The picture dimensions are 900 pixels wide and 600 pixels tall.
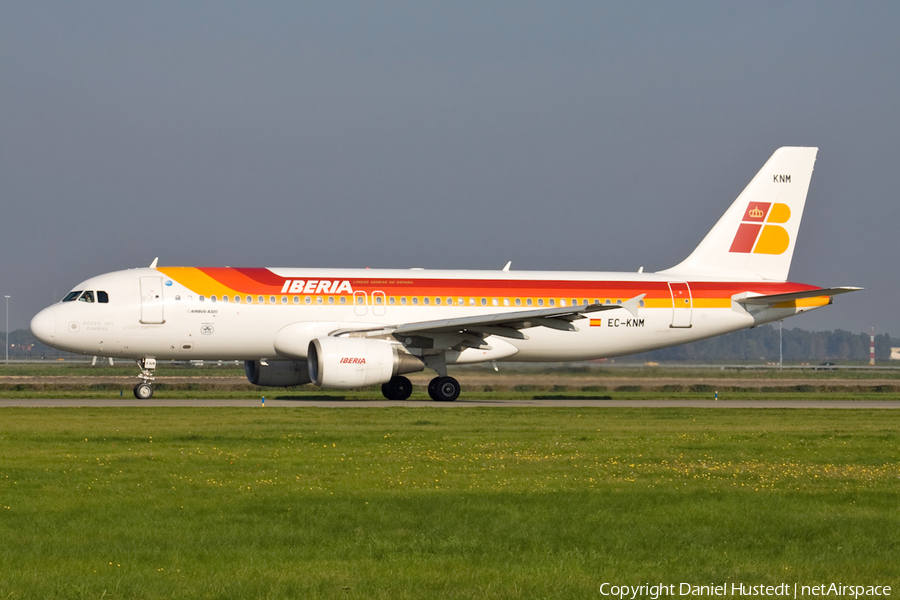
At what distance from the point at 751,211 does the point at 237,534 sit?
3021cm

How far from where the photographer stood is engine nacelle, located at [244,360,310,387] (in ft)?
107

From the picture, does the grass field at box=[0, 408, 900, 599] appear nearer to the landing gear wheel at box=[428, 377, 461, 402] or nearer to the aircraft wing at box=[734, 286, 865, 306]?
the landing gear wheel at box=[428, 377, 461, 402]

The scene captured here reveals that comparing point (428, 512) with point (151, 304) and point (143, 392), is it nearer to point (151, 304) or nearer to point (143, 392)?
point (151, 304)

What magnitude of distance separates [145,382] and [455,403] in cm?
929

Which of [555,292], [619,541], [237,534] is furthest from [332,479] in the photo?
[555,292]

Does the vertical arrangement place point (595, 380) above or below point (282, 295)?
below

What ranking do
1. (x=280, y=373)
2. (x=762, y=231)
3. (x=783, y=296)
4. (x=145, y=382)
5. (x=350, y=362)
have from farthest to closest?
(x=762, y=231), (x=783, y=296), (x=280, y=373), (x=145, y=382), (x=350, y=362)

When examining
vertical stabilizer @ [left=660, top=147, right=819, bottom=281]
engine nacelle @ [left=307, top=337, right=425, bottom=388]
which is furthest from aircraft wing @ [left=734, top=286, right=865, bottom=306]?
engine nacelle @ [left=307, top=337, right=425, bottom=388]

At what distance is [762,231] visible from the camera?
36.6 m

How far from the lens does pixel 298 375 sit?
107 ft

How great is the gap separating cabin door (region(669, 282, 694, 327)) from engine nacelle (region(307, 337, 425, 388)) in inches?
409

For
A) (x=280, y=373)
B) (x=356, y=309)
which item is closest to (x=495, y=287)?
(x=356, y=309)

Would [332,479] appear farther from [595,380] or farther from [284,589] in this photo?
[595,380]

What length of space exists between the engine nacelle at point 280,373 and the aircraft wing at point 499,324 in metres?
2.53
